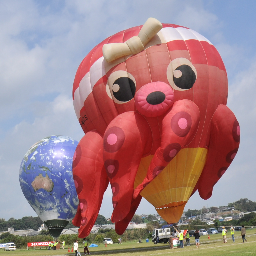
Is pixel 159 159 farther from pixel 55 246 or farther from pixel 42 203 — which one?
pixel 55 246

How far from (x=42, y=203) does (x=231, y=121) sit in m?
16.5

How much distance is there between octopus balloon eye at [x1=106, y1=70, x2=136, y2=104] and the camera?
14406mm

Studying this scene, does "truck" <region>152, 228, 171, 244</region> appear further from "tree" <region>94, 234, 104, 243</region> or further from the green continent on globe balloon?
"tree" <region>94, 234, 104, 243</region>

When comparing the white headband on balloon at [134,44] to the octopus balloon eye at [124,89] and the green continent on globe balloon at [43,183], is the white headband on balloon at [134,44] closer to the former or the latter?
the octopus balloon eye at [124,89]

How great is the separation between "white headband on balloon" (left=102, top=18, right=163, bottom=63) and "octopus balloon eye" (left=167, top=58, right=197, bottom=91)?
1.31 metres

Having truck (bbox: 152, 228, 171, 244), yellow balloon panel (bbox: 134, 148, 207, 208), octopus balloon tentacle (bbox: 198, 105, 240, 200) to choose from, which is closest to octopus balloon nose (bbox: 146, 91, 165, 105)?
yellow balloon panel (bbox: 134, 148, 207, 208)

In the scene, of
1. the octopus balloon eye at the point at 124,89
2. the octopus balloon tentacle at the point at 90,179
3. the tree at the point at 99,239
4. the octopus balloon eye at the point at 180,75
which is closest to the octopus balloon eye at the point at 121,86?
the octopus balloon eye at the point at 124,89

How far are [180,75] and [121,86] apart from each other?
214cm

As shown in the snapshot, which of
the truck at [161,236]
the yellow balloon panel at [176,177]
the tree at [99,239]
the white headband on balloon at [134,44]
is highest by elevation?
the white headband on balloon at [134,44]

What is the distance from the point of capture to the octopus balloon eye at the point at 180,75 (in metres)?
14.3

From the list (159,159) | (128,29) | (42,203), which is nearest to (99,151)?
(159,159)

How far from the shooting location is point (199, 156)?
15.2 m

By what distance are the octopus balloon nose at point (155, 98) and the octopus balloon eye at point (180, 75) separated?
690 mm

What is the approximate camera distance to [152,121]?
47.0 feet
